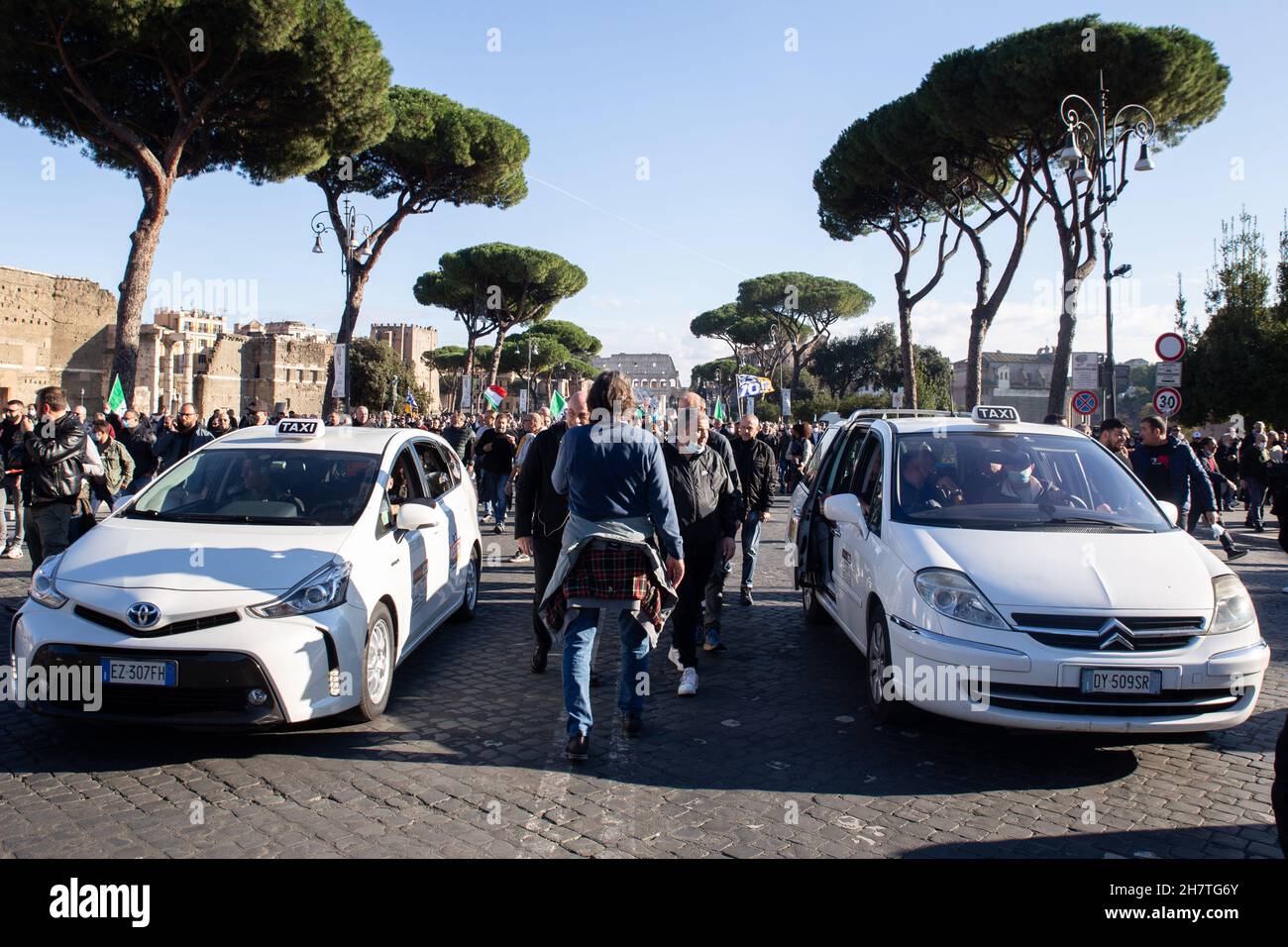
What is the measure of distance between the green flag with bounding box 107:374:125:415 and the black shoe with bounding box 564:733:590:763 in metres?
15.4

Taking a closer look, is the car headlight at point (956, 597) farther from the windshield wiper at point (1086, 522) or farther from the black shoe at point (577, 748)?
the black shoe at point (577, 748)

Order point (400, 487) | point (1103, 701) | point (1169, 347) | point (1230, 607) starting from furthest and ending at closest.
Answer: point (1169, 347) < point (400, 487) < point (1230, 607) < point (1103, 701)

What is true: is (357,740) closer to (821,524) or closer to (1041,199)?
(821,524)

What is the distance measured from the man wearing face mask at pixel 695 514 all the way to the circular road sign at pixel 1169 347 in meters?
13.0

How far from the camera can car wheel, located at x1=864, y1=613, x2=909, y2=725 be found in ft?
15.9

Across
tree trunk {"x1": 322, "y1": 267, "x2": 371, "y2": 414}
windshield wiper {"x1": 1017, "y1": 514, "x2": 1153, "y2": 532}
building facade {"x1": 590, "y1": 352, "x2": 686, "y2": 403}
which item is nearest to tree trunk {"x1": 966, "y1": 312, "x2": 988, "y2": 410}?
tree trunk {"x1": 322, "y1": 267, "x2": 371, "y2": 414}


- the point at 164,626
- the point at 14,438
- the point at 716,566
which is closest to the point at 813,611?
the point at 716,566

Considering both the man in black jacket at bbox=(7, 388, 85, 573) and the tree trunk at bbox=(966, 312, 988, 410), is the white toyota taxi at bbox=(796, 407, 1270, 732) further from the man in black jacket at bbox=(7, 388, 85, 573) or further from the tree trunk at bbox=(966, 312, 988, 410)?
the tree trunk at bbox=(966, 312, 988, 410)

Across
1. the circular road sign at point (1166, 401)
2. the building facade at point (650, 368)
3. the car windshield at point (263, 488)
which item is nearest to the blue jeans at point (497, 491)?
the car windshield at point (263, 488)

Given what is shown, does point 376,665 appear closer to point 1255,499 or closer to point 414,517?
point 414,517

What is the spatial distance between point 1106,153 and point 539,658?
63.5 ft

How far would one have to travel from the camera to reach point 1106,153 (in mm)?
20359

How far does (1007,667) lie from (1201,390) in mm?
34021
